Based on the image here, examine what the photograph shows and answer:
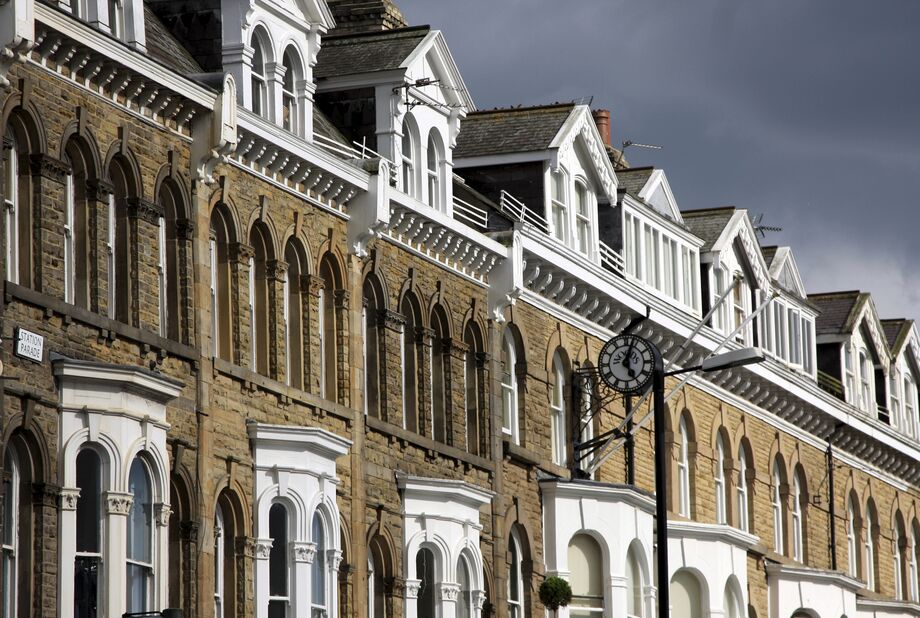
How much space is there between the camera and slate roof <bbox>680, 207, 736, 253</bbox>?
56.6 metres

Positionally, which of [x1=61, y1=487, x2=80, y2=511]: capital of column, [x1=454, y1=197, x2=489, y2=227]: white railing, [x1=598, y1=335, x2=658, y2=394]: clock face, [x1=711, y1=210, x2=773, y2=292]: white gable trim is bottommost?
[x1=61, y1=487, x2=80, y2=511]: capital of column

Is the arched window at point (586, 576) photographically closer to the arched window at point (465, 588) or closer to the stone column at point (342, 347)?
the arched window at point (465, 588)

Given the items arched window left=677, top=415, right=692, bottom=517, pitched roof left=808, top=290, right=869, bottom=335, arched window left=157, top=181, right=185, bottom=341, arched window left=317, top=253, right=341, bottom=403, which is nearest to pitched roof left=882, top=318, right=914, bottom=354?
pitched roof left=808, top=290, right=869, bottom=335

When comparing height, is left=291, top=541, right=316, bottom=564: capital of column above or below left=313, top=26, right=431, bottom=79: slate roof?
below

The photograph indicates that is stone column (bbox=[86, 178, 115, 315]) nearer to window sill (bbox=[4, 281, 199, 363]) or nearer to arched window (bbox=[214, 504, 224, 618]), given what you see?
window sill (bbox=[4, 281, 199, 363])

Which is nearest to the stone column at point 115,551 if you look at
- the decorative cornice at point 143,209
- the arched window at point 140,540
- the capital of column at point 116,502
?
the capital of column at point 116,502

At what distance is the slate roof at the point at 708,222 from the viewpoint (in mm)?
56625

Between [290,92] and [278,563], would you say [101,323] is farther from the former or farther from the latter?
[290,92]

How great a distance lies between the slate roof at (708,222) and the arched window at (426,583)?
16.1 meters

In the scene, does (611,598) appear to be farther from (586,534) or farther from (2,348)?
(2,348)

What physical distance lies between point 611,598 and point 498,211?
7.61 m

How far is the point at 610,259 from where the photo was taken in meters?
51.1

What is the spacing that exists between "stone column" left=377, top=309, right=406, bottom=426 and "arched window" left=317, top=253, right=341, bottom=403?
165cm

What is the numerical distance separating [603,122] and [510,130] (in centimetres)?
940
